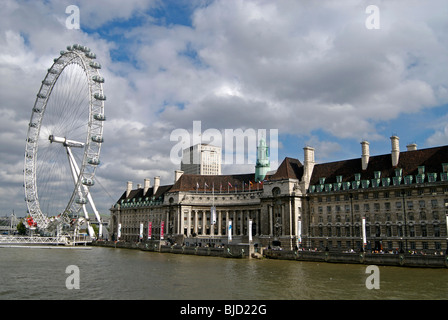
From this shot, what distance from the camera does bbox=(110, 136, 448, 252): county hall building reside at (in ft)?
249

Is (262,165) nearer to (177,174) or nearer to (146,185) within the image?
(177,174)

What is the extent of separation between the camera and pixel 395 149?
83312 mm

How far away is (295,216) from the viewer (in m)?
97.0

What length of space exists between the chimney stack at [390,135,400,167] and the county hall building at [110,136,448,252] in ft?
0.64

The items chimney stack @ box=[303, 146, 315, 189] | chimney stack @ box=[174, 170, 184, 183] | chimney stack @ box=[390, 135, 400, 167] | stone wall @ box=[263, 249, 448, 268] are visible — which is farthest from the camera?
chimney stack @ box=[174, 170, 184, 183]

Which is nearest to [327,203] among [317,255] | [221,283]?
[317,255]

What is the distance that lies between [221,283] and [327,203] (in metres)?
52.2

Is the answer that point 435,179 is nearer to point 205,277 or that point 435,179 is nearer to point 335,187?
point 335,187

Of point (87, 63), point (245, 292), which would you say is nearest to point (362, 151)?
point (245, 292)

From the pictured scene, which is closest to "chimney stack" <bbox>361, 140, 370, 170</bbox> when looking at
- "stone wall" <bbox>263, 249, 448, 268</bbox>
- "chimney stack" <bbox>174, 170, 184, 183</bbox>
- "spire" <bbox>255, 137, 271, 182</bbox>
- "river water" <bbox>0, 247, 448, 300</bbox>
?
"stone wall" <bbox>263, 249, 448, 268</bbox>

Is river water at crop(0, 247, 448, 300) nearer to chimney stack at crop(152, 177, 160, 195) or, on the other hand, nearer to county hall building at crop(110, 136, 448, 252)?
county hall building at crop(110, 136, 448, 252)

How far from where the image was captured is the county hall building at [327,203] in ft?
249

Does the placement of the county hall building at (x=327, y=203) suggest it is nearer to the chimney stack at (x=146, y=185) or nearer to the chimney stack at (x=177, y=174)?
the chimney stack at (x=177, y=174)
